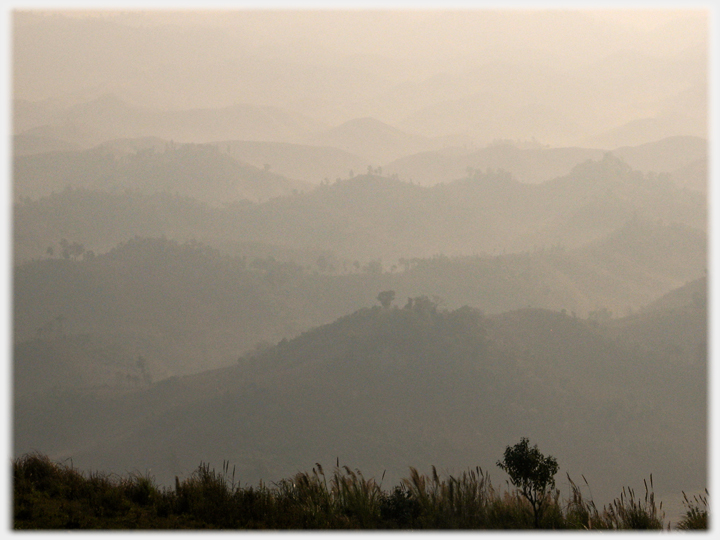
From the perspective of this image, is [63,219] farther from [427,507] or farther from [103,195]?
[427,507]

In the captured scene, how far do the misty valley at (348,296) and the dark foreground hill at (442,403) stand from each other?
25 centimetres

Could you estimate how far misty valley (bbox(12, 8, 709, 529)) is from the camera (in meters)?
60.6

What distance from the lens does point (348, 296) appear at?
291 ft

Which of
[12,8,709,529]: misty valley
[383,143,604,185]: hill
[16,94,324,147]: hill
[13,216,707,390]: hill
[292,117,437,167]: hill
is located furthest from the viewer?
[292,117,437,167]: hill

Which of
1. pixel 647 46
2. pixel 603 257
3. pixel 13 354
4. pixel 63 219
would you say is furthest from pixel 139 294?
pixel 647 46

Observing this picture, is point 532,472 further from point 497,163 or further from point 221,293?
point 497,163

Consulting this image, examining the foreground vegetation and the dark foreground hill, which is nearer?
the foreground vegetation

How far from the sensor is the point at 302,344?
2763 inches

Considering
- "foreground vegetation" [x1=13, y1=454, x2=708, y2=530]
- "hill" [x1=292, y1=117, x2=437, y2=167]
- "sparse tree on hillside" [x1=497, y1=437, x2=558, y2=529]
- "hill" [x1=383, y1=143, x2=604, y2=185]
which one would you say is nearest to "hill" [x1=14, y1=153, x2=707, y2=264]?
"hill" [x1=383, y1=143, x2=604, y2=185]

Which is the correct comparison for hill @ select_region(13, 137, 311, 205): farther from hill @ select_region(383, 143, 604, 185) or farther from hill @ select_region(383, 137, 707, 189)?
hill @ select_region(383, 137, 707, 189)

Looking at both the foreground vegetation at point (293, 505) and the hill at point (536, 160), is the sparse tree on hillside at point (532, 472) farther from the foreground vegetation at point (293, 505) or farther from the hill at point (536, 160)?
the hill at point (536, 160)

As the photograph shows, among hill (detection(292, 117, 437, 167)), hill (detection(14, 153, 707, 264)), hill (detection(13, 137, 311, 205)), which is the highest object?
hill (detection(292, 117, 437, 167))

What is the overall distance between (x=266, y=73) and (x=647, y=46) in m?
99.6

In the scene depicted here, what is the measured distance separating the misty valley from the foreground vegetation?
0.18ft
